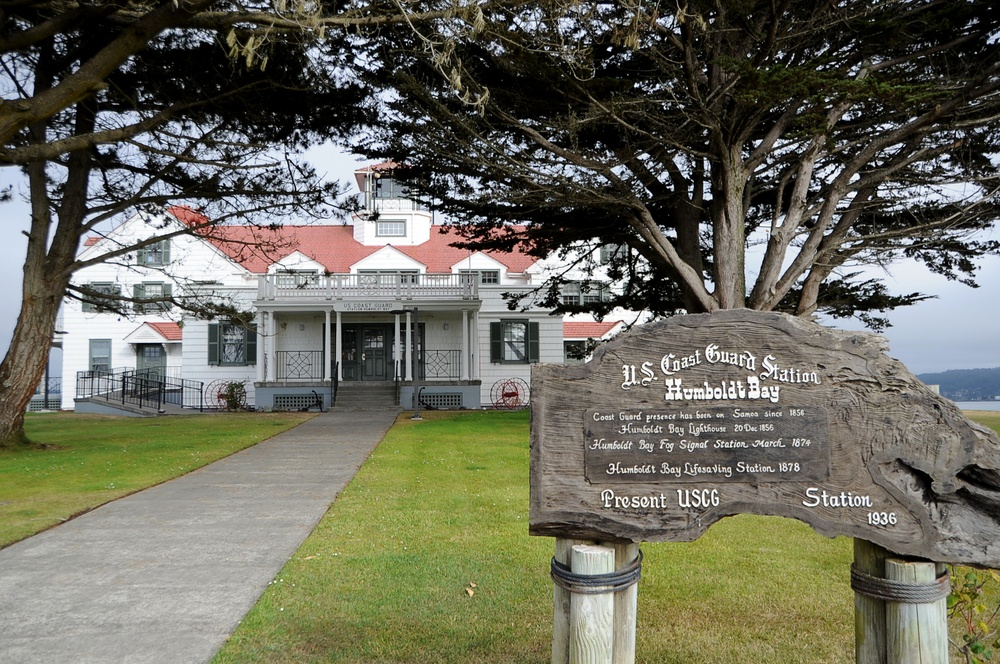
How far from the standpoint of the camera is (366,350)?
98.9 ft

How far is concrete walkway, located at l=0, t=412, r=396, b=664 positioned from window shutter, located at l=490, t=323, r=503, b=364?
2013 cm

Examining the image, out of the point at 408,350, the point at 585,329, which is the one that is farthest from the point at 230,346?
the point at 585,329

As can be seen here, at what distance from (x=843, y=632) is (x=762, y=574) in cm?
126

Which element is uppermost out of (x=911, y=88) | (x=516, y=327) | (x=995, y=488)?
(x=911, y=88)

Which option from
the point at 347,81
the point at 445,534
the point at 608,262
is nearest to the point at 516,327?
the point at 608,262

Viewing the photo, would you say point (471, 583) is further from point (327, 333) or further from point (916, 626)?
point (327, 333)

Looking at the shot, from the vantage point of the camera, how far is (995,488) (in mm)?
3490

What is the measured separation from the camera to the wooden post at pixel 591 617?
352 cm

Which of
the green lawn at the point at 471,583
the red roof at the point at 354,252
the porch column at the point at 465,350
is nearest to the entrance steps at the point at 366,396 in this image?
Answer: the porch column at the point at 465,350

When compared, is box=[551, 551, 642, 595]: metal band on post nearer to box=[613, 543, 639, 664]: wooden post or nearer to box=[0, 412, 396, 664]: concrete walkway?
box=[613, 543, 639, 664]: wooden post

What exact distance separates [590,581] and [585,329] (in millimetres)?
31583

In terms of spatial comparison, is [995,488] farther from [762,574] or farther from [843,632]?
[762,574]

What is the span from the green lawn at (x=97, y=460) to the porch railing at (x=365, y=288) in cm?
661

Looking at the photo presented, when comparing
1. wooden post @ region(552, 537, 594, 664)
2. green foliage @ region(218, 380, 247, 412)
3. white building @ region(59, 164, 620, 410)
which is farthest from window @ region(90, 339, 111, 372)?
wooden post @ region(552, 537, 594, 664)
